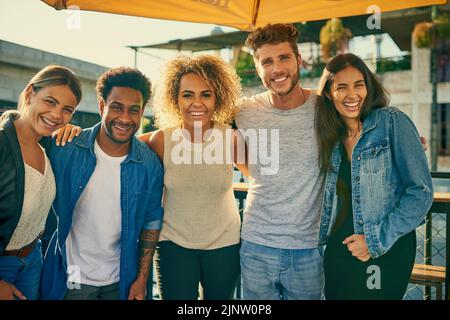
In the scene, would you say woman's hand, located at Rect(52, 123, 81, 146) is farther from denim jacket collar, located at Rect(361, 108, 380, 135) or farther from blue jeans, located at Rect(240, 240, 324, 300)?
denim jacket collar, located at Rect(361, 108, 380, 135)

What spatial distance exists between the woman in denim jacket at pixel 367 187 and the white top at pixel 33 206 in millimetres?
1588

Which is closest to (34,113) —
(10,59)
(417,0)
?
(417,0)

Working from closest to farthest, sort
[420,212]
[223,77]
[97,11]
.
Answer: [420,212] → [97,11] → [223,77]

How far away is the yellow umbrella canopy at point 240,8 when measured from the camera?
A: 227 centimetres

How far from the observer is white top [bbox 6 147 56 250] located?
1.91 m

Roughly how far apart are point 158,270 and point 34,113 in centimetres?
118

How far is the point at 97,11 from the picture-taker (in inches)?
89.0

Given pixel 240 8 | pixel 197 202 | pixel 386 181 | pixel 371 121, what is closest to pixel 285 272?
pixel 197 202

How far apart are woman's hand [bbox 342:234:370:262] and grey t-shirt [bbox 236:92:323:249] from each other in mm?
242

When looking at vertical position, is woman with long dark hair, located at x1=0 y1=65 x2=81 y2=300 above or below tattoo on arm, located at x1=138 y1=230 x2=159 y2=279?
above

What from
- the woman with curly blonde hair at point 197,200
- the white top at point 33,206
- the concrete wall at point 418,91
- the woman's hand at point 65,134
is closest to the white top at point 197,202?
the woman with curly blonde hair at point 197,200

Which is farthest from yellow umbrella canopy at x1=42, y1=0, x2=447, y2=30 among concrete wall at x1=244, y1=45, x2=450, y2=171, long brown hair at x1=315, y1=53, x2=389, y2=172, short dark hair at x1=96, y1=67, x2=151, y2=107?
concrete wall at x1=244, y1=45, x2=450, y2=171

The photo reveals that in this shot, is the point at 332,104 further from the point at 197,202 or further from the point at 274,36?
the point at 197,202

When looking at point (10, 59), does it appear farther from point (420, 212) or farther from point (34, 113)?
point (420, 212)
